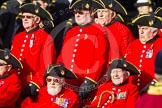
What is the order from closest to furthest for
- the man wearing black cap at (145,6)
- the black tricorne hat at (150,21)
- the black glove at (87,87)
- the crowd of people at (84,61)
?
the crowd of people at (84,61) < the black tricorne hat at (150,21) < the black glove at (87,87) < the man wearing black cap at (145,6)

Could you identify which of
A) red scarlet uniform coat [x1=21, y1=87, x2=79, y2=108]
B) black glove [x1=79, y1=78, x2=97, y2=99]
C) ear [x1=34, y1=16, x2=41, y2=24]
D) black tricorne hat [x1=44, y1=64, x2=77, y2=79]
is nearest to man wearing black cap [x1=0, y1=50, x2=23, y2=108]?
red scarlet uniform coat [x1=21, y1=87, x2=79, y2=108]

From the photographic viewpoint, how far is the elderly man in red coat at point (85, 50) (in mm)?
9797

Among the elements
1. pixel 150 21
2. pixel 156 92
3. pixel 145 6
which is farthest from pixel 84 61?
pixel 156 92

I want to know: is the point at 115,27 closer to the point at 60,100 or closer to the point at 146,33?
the point at 146,33

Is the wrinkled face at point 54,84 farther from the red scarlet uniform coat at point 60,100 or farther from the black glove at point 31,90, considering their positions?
the black glove at point 31,90

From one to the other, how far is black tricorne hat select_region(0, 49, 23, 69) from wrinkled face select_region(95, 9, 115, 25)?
1368 mm

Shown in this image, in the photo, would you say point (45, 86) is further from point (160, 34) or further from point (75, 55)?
point (160, 34)

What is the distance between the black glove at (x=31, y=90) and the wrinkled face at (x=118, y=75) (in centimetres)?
130

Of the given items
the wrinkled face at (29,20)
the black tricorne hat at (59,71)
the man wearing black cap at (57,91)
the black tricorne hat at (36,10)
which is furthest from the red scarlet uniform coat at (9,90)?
the black tricorne hat at (36,10)

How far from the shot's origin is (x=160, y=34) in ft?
33.2

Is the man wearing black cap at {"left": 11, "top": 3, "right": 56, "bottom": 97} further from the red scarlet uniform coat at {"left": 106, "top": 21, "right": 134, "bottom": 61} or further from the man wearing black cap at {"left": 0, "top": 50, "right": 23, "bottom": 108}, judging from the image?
the red scarlet uniform coat at {"left": 106, "top": 21, "right": 134, "bottom": 61}

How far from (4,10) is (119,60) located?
3236 millimetres

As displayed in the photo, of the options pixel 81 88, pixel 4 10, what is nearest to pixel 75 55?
pixel 81 88

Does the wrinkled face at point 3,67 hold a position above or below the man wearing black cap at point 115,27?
below
